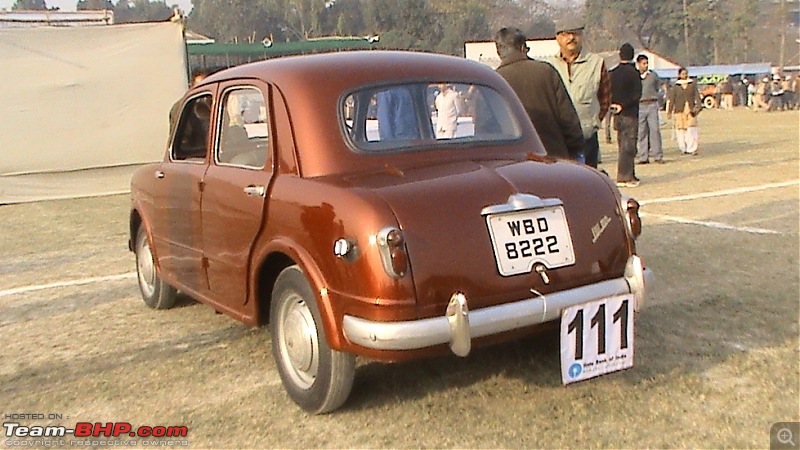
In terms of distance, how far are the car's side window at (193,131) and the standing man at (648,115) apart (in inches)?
385

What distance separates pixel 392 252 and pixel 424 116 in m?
1.18

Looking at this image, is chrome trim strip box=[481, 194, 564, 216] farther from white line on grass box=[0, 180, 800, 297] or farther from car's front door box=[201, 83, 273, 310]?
white line on grass box=[0, 180, 800, 297]

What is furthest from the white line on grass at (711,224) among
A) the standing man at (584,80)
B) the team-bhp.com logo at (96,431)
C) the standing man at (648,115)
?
the team-bhp.com logo at (96,431)

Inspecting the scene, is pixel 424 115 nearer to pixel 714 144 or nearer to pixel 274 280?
pixel 274 280

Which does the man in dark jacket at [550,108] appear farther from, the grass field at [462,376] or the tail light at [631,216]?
the tail light at [631,216]

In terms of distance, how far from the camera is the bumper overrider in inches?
132

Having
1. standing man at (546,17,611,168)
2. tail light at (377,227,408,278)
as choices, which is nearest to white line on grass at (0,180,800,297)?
standing man at (546,17,611,168)

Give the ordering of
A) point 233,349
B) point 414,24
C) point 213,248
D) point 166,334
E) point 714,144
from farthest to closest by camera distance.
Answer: point 414,24 → point 714,144 → point 166,334 → point 233,349 → point 213,248

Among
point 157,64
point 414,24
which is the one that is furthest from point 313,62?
point 414,24

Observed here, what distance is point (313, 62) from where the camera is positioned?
4.35 m

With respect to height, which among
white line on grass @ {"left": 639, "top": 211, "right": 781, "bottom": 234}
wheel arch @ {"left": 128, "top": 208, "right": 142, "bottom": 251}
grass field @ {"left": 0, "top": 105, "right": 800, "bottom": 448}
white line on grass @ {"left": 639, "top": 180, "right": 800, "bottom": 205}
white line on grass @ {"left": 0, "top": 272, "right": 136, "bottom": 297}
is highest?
wheel arch @ {"left": 128, "top": 208, "right": 142, "bottom": 251}

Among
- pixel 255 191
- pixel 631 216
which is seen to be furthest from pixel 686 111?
pixel 255 191

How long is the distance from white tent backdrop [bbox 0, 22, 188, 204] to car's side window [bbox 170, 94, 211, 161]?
8.66m

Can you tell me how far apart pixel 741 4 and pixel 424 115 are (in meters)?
88.1
